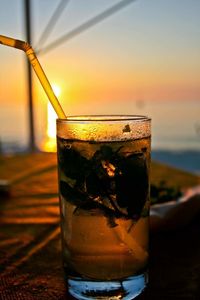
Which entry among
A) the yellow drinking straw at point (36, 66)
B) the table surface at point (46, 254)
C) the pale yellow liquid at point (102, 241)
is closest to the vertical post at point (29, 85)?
the table surface at point (46, 254)

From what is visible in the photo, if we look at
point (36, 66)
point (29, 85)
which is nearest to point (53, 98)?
point (36, 66)

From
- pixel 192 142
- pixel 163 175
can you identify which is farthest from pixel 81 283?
pixel 192 142

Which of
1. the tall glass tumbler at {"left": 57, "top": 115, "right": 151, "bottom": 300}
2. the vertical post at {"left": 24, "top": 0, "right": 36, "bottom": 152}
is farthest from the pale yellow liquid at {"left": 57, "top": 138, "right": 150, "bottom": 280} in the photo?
the vertical post at {"left": 24, "top": 0, "right": 36, "bottom": 152}

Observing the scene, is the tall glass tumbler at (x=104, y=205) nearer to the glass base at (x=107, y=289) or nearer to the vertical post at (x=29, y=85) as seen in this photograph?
the glass base at (x=107, y=289)

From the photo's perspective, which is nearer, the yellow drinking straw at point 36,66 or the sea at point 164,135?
the yellow drinking straw at point 36,66

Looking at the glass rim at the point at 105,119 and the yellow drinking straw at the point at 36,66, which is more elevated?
the yellow drinking straw at the point at 36,66

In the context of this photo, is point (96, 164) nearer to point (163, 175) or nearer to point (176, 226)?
point (176, 226)

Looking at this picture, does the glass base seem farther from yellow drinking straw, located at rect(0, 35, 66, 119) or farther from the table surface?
yellow drinking straw, located at rect(0, 35, 66, 119)

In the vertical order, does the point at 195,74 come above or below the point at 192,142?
above
